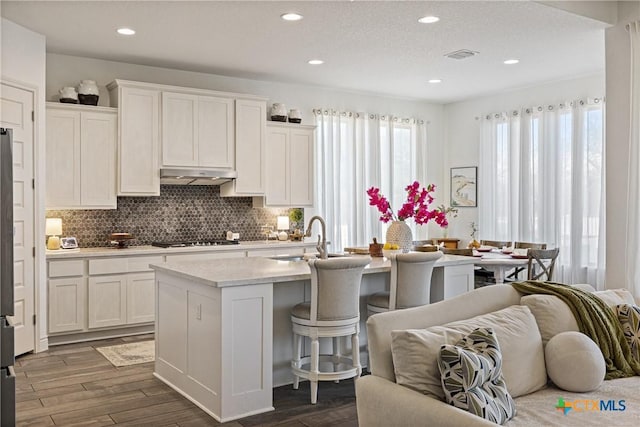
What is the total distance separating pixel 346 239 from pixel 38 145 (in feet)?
13.4

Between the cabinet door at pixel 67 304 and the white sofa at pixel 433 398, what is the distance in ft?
13.2

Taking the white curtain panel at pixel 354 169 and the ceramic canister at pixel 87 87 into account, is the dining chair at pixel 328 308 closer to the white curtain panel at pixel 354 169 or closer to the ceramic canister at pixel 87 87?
the ceramic canister at pixel 87 87

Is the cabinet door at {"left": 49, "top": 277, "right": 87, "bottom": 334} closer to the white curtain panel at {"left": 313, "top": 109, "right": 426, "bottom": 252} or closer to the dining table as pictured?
the white curtain panel at {"left": 313, "top": 109, "right": 426, "bottom": 252}

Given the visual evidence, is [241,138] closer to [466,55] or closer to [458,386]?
[466,55]

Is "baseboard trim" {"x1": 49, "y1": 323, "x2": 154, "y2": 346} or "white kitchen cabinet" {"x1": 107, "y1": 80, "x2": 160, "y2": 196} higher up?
"white kitchen cabinet" {"x1": 107, "y1": 80, "x2": 160, "y2": 196}

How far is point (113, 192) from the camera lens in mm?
6086

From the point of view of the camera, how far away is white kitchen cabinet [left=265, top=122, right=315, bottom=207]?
7.15m

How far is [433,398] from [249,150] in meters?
Answer: 5.03

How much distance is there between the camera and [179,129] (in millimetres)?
6383

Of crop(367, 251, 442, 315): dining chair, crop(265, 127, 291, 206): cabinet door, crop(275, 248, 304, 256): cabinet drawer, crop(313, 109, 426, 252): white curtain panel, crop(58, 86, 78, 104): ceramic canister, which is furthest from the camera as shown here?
crop(313, 109, 426, 252): white curtain panel

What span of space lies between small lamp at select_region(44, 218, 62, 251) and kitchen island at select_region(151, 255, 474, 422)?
200 centimetres

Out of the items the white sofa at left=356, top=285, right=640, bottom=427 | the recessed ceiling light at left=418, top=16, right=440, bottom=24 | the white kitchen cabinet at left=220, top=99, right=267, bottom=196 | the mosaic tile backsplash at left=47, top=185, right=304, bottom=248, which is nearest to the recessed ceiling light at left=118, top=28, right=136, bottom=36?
the white kitchen cabinet at left=220, top=99, right=267, bottom=196

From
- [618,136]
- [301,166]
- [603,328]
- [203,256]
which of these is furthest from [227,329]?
[301,166]
